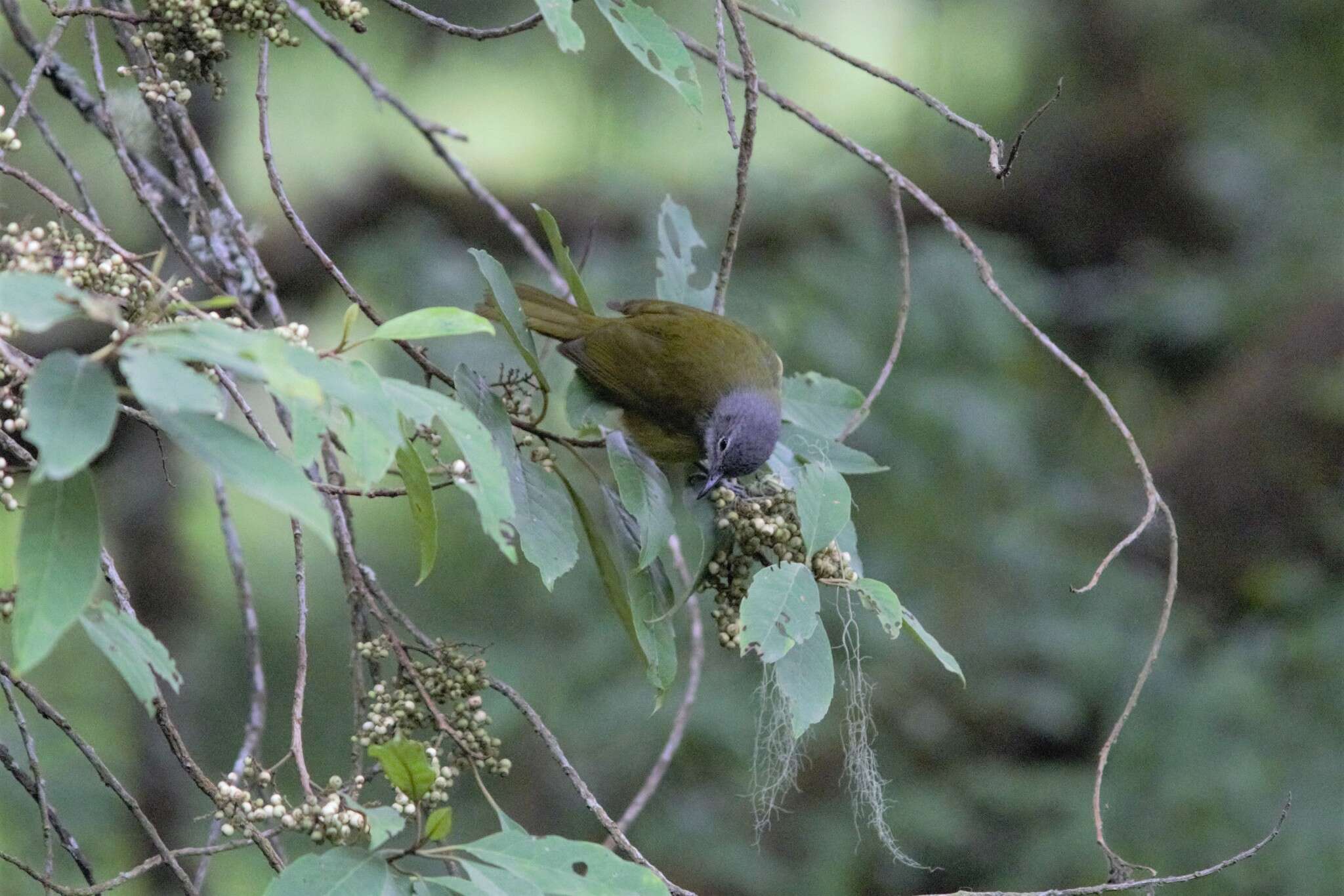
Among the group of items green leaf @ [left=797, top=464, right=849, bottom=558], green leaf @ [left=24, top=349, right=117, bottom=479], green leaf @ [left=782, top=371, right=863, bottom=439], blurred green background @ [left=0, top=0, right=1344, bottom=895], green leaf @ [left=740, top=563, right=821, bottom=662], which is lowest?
blurred green background @ [left=0, top=0, right=1344, bottom=895]

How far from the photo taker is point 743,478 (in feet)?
9.95

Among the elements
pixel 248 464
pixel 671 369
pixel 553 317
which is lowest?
pixel 671 369

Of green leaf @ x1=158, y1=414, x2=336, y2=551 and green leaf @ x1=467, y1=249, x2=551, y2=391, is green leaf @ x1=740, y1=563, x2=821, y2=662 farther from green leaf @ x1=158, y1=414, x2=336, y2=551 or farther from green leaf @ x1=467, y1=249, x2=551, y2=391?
green leaf @ x1=158, y1=414, x2=336, y2=551

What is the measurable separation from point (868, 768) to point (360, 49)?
6.49 meters

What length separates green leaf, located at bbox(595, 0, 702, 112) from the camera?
1975mm

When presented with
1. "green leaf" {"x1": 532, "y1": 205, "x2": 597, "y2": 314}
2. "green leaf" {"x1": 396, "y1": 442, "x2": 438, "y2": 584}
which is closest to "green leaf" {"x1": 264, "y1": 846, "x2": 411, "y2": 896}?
"green leaf" {"x1": 396, "y1": 442, "x2": 438, "y2": 584}

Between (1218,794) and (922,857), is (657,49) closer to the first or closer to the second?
(1218,794)

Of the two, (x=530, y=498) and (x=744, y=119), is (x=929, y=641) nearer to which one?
A: (x=530, y=498)

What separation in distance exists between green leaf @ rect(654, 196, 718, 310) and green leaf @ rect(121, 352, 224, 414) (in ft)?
5.15

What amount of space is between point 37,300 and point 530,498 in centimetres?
97

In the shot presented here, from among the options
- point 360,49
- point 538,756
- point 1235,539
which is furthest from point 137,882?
point 1235,539

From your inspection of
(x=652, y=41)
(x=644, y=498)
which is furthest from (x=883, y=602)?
(x=652, y=41)

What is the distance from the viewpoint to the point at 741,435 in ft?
9.93

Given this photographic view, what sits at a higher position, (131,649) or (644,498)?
(131,649)
